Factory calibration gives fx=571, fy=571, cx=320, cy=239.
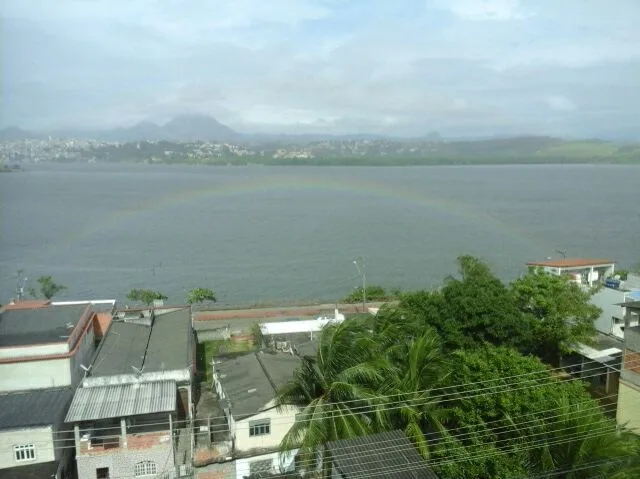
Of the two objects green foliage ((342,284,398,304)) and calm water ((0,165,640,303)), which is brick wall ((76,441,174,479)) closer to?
green foliage ((342,284,398,304))

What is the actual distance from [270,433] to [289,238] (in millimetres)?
28111

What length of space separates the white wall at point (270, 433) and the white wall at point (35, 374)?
113 inches

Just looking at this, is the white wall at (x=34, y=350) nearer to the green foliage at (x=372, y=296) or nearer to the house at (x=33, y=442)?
the house at (x=33, y=442)

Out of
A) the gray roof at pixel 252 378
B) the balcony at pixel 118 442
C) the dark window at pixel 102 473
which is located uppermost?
the gray roof at pixel 252 378

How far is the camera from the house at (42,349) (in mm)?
7801

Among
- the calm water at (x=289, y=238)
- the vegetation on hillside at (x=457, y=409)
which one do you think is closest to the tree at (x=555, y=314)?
the vegetation on hillside at (x=457, y=409)

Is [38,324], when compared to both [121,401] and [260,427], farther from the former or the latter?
[260,427]

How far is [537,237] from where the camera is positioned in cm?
3425

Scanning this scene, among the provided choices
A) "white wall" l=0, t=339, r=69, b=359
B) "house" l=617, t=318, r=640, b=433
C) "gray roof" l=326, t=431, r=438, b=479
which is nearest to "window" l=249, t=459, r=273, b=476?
"gray roof" l=326, t=431, r=438, b=479

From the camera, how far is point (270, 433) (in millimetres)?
6863

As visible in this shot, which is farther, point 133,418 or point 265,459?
point 133,418

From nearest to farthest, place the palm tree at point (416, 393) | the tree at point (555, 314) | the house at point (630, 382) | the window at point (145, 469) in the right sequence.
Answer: the palm tree at point (416, 393), the house at point (630, 382), the window at point (145, 469), the tree at point (555, 314)

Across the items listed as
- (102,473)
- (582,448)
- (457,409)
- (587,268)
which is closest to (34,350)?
(102,473)

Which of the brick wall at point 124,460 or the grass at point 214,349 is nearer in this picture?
the brick wall at point 124,460
